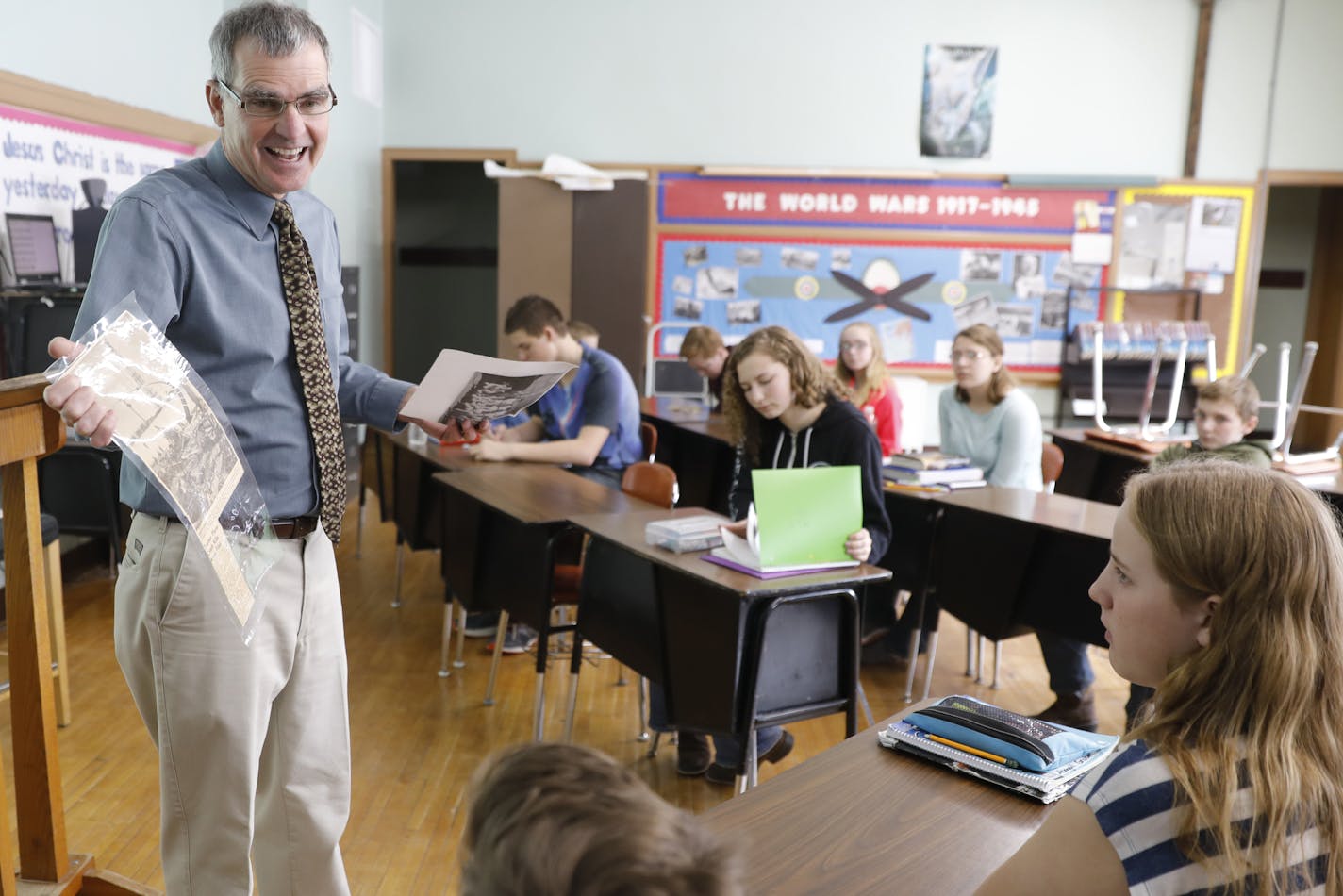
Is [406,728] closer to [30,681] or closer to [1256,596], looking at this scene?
[30,681]

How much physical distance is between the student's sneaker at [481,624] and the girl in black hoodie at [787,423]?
57.3 inches

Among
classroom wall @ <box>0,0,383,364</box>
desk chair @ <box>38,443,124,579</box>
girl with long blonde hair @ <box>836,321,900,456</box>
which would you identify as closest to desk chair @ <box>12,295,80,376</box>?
desk chair @ <box>38,443,124,579</box>

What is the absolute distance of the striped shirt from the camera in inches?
36.6

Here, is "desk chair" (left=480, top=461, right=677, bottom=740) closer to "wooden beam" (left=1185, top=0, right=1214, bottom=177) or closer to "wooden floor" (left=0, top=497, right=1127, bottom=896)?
"wooden floor" (left=0, top=497, right=1127, bottom=896)

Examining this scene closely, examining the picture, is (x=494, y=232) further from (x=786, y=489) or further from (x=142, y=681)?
(x=142, y=681)

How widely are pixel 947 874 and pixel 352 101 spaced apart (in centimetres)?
694

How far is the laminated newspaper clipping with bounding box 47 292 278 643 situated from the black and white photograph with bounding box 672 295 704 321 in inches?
257

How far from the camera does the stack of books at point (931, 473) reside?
3.77 m

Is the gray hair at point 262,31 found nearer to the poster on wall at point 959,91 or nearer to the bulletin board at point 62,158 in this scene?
the bulletin board at point 62,158

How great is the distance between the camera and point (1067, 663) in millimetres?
3539

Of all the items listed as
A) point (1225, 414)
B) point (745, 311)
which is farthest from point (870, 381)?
point (745, 311)

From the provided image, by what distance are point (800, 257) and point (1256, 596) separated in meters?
7.09

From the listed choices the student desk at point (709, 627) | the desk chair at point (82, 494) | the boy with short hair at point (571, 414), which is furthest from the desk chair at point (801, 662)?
the desk chair at point (82, 494)

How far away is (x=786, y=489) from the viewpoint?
2.38 m
